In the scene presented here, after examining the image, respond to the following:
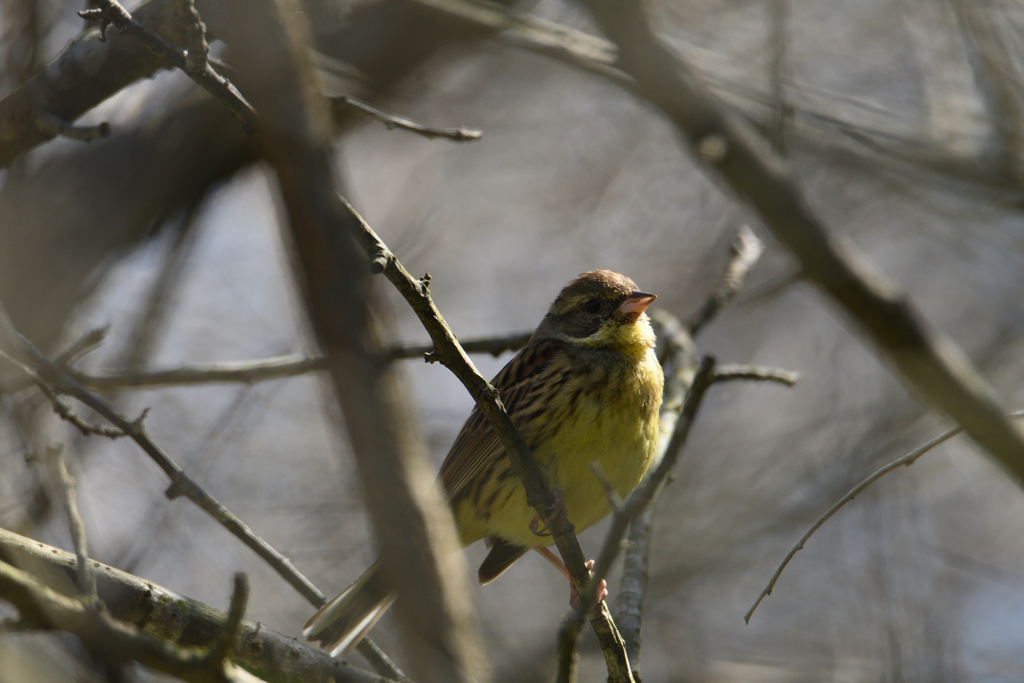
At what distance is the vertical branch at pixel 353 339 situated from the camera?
14.0 feet

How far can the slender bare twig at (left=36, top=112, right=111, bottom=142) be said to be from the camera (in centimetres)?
353

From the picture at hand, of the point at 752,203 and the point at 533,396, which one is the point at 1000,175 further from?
the point at 533,396

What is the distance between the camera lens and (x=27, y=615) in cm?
214

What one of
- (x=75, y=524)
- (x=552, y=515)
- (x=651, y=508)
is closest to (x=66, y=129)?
(x=75, y=524)

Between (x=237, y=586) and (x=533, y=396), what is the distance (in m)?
3.25

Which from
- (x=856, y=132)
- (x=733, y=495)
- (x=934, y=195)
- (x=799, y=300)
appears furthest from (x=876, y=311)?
(x=799, y=300)

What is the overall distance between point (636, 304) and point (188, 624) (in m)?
3.30

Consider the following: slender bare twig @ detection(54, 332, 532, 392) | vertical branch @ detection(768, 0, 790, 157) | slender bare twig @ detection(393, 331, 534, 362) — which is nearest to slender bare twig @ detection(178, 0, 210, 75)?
slender bare twig @ detection(54, 332, 532, 392)

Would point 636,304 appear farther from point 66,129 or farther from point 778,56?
point 66,129

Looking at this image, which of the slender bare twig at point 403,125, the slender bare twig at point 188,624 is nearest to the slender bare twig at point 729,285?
the slender bare twig at point 403,125

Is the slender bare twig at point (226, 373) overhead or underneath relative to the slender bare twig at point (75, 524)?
underneath

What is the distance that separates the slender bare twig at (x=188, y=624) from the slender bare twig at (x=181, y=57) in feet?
5.44

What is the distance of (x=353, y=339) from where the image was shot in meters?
4.68

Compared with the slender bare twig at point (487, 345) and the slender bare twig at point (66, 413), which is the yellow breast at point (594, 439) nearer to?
the slender bare twig at point (487, 345)
